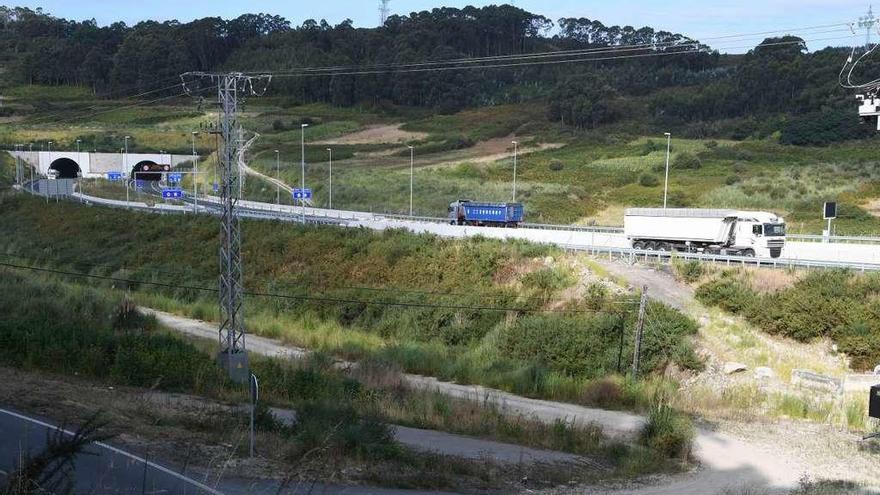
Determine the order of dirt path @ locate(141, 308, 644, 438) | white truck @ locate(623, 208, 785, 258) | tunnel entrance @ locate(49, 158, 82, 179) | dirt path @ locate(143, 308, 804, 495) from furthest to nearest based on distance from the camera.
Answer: tunnel entrance @ locate(49, 158, 82, 179), white truck @ locate(623, 208, 785, 258), dirt path @ locate(141, 308, 644, 438), dirt path @ locate(143, 308, 804, 495)

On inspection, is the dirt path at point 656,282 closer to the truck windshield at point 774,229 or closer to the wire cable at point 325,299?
the wire cable at point 325,299

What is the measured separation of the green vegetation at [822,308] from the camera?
106 feet

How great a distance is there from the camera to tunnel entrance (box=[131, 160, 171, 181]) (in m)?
104

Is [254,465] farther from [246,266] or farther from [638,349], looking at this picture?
[246,266]

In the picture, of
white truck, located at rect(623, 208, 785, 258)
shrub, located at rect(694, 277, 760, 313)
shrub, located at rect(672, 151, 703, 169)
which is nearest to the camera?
shrub, located at rect(694, 277, 760, 313)

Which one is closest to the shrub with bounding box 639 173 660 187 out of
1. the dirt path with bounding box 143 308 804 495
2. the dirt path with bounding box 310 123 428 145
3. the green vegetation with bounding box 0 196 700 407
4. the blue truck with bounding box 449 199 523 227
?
the blue truck with bounding box 449 199 523 227

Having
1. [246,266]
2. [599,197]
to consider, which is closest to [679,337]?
[246,266]

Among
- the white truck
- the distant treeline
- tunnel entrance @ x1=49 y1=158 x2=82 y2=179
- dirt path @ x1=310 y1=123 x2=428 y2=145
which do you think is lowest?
tunnel entrance @ x1=49 y1=158 x2=82 y2=179

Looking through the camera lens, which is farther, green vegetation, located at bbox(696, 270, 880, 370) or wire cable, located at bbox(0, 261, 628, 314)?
wire cable, located at bbox(0, 261, 628, 314)

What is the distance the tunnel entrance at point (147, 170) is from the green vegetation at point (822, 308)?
78555 millimetres

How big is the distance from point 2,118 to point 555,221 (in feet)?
357

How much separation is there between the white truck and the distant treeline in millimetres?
61343

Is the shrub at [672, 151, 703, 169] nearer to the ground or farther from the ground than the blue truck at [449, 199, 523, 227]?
farther from the ground

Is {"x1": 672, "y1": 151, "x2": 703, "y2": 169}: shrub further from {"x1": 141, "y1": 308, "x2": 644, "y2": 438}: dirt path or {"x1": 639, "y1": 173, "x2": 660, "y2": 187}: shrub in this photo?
{"x1": 141, "y1": 308, "x2": 644, "y2": 438}: dirt path
